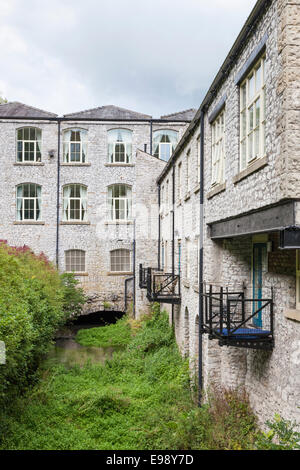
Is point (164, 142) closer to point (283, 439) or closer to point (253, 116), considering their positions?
point (253, 116)

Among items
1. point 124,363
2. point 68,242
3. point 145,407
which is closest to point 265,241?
point 145,407

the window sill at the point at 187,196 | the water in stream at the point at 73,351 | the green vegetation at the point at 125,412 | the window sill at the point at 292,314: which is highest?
the window sill at the point at 187,196

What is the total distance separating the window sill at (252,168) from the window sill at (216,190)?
0.96m

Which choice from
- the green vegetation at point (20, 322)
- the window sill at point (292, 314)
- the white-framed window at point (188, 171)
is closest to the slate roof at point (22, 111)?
the green vegetation at point (20, 322)

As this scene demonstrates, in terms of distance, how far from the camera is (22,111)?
981 inches

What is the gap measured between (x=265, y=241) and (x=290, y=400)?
10.3 ft

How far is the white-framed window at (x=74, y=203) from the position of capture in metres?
24.6

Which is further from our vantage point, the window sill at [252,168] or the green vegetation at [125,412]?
the green vegetation at [125,412]

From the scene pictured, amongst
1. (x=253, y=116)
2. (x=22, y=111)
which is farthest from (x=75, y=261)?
(x=253, y=116)

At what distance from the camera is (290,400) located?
6.43 metres

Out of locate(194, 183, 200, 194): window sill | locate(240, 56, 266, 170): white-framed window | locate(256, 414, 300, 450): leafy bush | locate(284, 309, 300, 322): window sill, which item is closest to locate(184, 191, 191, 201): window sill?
locate(194, 183, 200, 194): window sill

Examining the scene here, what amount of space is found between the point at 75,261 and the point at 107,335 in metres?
5.24

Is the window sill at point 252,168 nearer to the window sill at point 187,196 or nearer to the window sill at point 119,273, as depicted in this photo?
the window sill at point 187,196
